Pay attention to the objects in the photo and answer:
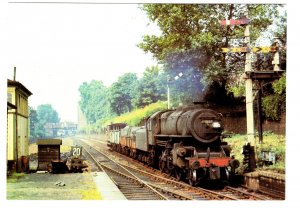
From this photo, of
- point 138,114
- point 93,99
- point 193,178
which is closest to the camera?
point 193,178

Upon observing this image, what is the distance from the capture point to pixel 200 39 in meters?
11.2

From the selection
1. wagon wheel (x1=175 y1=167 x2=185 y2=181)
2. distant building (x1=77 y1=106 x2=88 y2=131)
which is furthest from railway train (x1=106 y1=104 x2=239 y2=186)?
distant building (x1=77 y1=106 x2=88 y2=131)

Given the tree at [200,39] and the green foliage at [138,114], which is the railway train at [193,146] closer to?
the green foliage at [138,114]

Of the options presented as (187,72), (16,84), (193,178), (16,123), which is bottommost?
(193,178)

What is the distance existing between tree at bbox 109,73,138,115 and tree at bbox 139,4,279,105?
2.73ft

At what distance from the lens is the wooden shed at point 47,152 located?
36.7 feet

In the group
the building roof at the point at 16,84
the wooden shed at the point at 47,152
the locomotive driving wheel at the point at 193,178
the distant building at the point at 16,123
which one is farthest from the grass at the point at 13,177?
the locomotive driving wheel at the point at 193,178

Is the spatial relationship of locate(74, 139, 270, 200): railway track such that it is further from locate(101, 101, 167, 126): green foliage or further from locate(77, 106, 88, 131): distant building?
locate(101, 101, 167, 126): green foliage

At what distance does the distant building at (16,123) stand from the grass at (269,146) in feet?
16.5

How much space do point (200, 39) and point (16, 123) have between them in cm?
484

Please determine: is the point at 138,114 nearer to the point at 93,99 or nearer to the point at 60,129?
the point at 93,99

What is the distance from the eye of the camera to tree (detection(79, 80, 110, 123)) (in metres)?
11.1

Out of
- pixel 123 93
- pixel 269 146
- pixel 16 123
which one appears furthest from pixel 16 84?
pixel 269 146
